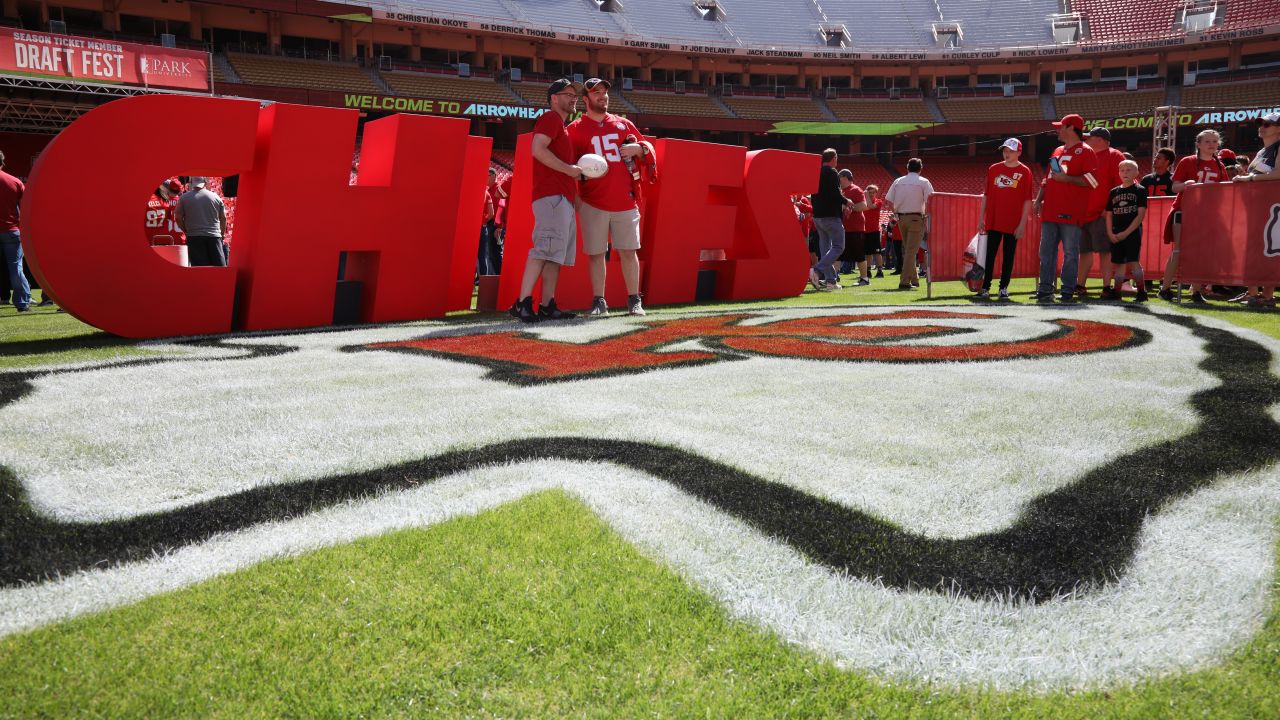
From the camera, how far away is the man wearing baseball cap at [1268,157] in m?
7.36

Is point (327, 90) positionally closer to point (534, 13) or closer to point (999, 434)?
point (534, 13)

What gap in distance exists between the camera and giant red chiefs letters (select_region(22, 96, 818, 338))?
5.52m

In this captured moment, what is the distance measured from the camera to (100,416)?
128 inches

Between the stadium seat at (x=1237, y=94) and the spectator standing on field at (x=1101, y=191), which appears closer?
the spectator standing on field at (x=1101, y=191)

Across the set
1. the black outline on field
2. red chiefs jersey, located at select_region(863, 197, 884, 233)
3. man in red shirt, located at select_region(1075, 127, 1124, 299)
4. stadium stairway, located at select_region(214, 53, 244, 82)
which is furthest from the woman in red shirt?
stadium stairway, located at select_region(214, 53, 244, 82)

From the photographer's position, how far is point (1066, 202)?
8312mm

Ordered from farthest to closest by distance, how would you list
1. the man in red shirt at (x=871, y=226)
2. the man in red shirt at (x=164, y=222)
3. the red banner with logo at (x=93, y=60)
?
the red banner with logo at (x=93, y=60) < the man in red shirt at (x=871, y=226) < the man in red shirt at (x=164, y=222)

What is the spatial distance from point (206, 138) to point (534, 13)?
3619 centimetres

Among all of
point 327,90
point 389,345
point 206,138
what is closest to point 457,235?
point 206,138

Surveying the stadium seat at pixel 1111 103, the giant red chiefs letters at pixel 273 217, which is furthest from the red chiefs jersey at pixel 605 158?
the stadium seat at pixel 1111 103

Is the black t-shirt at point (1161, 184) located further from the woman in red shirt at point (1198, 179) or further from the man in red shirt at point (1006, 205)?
the man in red shirt at point (1006, 205)

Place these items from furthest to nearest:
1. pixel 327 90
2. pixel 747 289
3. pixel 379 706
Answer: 1. pixel 327 90
2. pixel 747 289
3. pixel 379 706

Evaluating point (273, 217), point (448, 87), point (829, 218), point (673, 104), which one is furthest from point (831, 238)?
point (673, 104)

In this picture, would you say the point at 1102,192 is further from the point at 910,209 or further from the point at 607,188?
the point at 607,188
